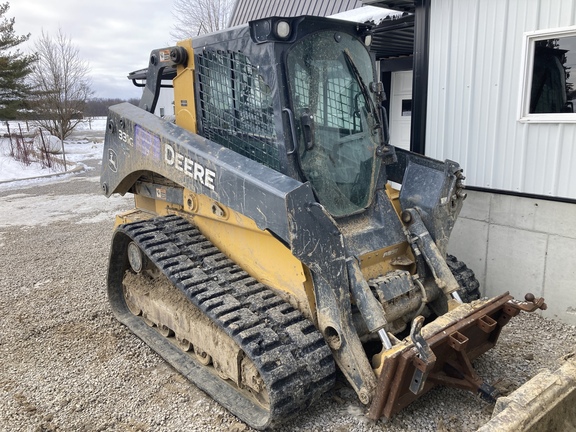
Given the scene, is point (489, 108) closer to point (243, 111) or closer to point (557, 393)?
point (243, 111)

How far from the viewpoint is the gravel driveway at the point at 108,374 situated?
10.6ft

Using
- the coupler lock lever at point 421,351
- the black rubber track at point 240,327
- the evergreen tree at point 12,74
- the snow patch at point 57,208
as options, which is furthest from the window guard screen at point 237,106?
the evergreen tree at point 12,74

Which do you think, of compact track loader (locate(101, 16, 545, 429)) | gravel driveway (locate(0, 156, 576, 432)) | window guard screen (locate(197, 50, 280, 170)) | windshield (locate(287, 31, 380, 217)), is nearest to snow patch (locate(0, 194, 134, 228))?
gravel driveway (locate(0, 156, 576, 432))

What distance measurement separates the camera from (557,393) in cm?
244

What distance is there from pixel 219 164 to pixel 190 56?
1124 millimetres

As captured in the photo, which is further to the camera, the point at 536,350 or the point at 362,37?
the point at 536,350

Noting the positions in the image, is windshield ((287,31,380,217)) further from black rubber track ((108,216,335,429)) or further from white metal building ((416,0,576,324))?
white metal building ((416,0,576,324))

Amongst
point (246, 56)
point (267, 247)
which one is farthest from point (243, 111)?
point (267, 247)

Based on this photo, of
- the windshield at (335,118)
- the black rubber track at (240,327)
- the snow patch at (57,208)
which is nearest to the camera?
the black rubber track at (240,327)

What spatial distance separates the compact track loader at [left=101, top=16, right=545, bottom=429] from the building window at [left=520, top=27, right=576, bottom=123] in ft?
3.96

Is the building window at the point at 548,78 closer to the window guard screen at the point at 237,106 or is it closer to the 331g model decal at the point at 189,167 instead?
the window guard screen at the point at 237,106

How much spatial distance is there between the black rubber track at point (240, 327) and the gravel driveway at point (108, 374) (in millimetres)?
126

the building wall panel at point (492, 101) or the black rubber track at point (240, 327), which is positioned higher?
the building wall panel at point (492, 101)

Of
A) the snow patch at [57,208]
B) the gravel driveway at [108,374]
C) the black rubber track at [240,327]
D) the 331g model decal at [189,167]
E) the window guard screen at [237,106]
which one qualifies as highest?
the window guard screen at [237,106]
